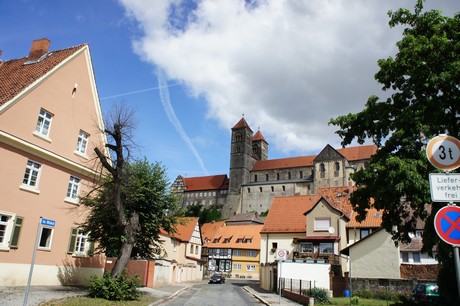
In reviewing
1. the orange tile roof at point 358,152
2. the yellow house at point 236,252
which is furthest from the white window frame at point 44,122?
the orange tile roof at point 358,152

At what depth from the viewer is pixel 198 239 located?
57.3 meters

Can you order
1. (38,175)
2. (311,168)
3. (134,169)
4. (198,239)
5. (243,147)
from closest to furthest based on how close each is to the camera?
(38,175)
(134,169)
(198,239)
(311,168)
(243,147)

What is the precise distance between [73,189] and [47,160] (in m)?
3.09

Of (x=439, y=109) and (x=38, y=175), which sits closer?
(x=439, y=109)

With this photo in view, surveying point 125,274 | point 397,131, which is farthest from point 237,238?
point 397,131

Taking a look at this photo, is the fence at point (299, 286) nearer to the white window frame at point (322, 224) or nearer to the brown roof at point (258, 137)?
the white window frame at point (322, 224)

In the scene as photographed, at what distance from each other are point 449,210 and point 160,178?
19.2 m

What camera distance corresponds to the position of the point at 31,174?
2044 centimetres

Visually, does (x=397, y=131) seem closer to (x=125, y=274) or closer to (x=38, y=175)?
(x=125, y=274)

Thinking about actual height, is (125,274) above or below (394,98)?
below

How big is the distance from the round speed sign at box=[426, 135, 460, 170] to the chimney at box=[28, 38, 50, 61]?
25.7 m

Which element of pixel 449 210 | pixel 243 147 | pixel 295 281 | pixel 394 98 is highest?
pixel 243 147

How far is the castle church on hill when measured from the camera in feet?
335

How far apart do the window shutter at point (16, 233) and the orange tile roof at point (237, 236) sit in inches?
1881
